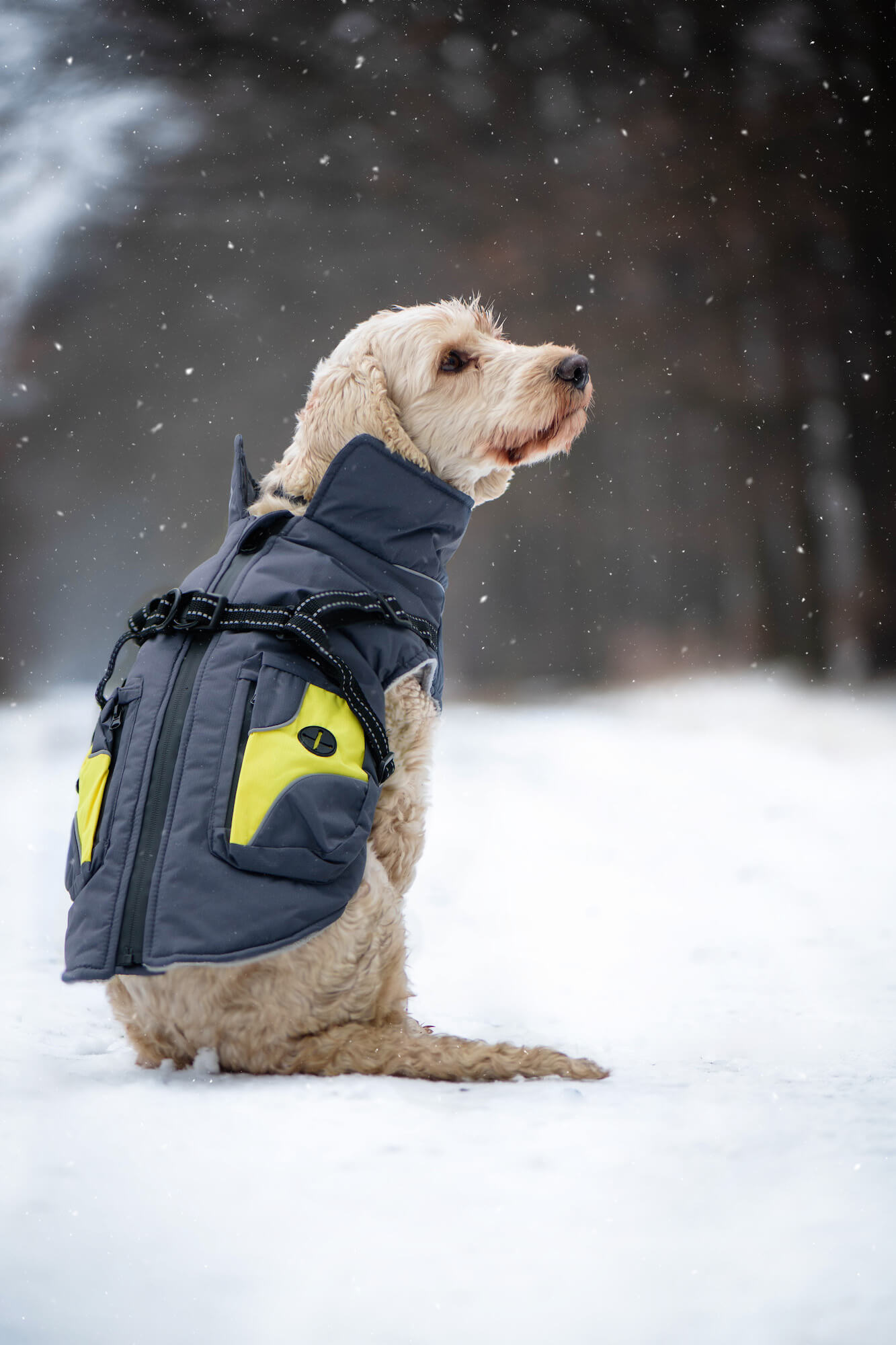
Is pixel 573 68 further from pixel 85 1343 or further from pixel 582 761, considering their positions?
pixel 85 1343

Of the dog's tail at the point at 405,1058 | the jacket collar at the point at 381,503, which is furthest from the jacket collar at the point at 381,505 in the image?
the dog's tail at the point at 405,1058

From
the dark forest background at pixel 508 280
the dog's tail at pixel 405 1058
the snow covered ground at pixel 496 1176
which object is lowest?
the snow covered ground at pixel 496 1176

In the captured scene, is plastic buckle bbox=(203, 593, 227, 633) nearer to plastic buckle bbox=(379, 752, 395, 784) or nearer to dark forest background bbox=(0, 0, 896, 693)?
plastic buckle bbox=(379, 752, 395, 784)

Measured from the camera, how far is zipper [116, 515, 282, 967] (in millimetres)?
1143

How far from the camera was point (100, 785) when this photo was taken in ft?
4.13

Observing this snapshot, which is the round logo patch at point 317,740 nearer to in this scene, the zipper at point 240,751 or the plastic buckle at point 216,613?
the zipper at point 240,751

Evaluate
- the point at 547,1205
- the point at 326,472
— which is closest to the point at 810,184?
the point at 326,472

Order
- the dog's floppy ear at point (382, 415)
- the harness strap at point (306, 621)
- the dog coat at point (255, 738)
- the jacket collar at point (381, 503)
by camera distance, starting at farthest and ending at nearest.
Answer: the dog's floppy ear at point (382, 415) → the jacket collar at point (381, 503) → the harness strap at point (306, 621) → the dog coat at point (255, 738)

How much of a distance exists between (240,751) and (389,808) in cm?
33

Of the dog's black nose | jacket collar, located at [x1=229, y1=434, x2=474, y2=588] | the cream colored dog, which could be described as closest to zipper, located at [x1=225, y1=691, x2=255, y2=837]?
the cream colored dog

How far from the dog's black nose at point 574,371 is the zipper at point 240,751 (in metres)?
0.90

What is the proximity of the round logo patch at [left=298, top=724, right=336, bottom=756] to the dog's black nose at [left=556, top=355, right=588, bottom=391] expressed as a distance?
0.87 meters

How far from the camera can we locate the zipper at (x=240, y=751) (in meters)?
1.15

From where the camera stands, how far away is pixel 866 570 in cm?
514
